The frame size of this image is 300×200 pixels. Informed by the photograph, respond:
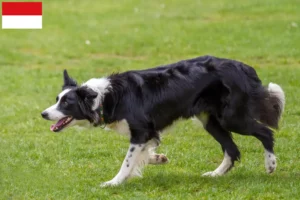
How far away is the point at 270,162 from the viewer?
25.6 ft

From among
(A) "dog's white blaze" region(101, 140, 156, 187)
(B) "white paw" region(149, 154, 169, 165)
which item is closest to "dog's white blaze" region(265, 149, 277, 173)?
(B) "white paw" region(149, 154, 169, 165)

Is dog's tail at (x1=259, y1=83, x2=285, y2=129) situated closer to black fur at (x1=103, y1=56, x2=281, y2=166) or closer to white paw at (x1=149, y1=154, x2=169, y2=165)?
black fur at (x1=103, y1=56, x2=281, y2=166)

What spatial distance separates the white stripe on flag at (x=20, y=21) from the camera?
1931cm

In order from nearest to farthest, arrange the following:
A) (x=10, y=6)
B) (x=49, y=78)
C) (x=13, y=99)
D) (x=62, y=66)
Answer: (x=13, y=99) → (x=49, y=78) → (x=62, y=66) → (x=10, y=6)

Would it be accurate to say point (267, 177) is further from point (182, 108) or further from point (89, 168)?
point (89, 168)

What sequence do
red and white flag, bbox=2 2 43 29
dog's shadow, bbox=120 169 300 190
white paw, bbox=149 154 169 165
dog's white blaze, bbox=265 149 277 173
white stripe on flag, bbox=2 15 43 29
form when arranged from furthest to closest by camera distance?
white stripe on flag, bbox=2 15 43 29
red and white flag, bbox=2 2 43 29
white paw, bbox=149 154 169 165
dog's white blaze, bbox=265 149 277 173
dog's shadow, bbox=120 169 300 190

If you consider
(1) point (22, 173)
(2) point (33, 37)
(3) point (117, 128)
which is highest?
(3) point (117, 128)

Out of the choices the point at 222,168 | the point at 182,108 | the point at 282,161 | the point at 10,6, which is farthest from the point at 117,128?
the point at 10,6

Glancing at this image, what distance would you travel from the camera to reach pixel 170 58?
16656 mm

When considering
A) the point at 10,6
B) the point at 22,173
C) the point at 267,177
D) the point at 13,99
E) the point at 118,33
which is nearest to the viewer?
the point at 267,177

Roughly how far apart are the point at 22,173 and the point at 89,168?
0.77m

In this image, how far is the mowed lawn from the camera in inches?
300

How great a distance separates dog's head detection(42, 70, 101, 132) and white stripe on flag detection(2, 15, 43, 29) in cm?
1159

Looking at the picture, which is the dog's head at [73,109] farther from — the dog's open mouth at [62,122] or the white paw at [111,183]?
the white paw at [111,183]
